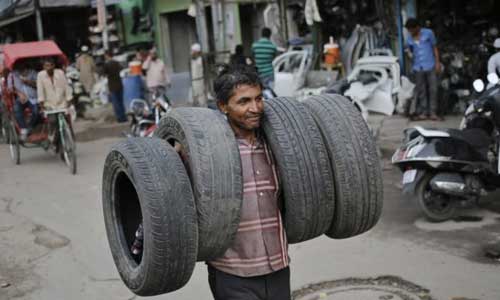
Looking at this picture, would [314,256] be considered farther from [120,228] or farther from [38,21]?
[38,21]

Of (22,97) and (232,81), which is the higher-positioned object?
(232,81)

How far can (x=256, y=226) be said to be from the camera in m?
2.73

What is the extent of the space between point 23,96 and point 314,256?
21.0 feet

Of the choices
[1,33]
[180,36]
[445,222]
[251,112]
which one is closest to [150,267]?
[251,112]

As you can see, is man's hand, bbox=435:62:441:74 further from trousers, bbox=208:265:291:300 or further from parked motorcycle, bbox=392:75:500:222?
trousers, bbox=208:265:291:300

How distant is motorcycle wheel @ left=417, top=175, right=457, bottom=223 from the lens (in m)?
5.95

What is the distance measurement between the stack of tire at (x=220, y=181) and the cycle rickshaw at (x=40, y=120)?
6.71 m

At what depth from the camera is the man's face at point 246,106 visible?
2684mm

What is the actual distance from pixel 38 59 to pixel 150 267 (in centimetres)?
879

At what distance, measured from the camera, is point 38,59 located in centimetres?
1066

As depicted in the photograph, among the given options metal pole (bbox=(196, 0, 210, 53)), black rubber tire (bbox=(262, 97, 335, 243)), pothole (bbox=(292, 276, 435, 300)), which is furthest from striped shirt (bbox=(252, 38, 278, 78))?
black rubber tire (bbox=(262, 97, 335, 243))

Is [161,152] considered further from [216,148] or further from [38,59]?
[38,59]

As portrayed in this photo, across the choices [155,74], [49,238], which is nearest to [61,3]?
[155,74]

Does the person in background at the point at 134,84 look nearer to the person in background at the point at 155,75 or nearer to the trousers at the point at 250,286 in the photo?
the person in background at the point at 155,75
